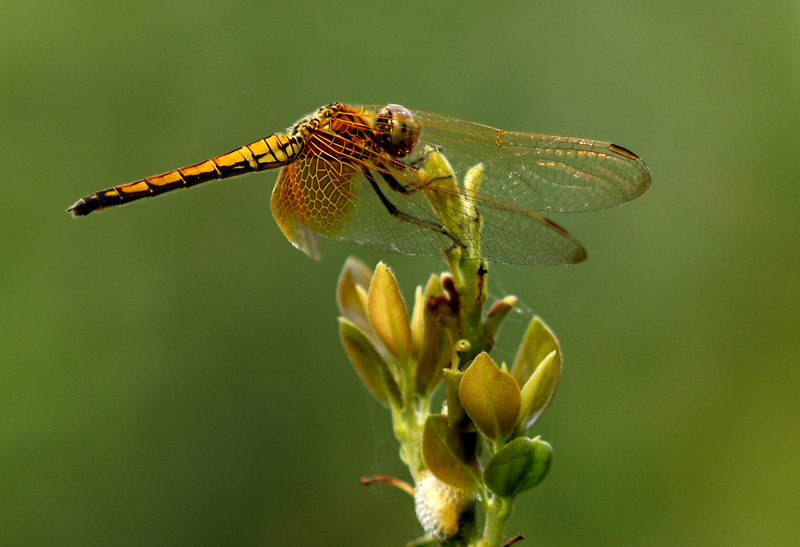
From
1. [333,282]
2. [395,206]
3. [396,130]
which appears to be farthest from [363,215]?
[333,282]

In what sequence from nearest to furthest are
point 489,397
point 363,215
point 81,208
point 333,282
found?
1. point 489,397
2. point 363,215
3. point 81,208
4. point 333,282

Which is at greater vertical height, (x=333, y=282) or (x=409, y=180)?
(x=333, y=282)

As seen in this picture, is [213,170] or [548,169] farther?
[213,170]

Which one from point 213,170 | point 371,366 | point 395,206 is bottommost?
point 371,366

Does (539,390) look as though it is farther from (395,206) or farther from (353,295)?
(395,206)

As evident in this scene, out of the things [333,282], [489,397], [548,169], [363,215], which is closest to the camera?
[489,397]

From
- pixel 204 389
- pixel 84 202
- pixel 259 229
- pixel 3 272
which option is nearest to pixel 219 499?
pixel 204 389

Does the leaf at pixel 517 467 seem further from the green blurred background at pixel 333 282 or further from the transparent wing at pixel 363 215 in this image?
the green blurred background at pixel 333 282
